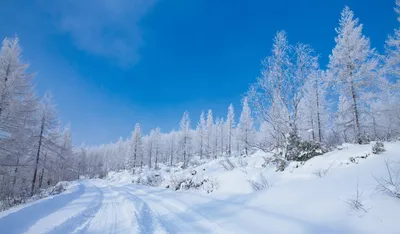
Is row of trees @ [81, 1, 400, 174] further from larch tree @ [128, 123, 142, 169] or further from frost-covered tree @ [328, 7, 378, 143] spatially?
larch tree @ [128, 123, 142, 169]

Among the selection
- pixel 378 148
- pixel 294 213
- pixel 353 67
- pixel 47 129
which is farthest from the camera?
pixel 47 129

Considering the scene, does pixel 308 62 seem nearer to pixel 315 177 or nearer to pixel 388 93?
pixel 315 177

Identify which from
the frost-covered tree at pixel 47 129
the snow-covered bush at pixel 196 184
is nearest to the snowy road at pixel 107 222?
the snow-covered bush at pixel 196 184

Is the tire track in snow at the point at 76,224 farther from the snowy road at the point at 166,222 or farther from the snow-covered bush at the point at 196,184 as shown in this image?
the snow-covered bush at the point at 196,184

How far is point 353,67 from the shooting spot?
1731 centimetres

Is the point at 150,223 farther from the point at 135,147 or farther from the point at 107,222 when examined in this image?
the point at 135,147

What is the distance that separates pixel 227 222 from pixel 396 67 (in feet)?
56.1

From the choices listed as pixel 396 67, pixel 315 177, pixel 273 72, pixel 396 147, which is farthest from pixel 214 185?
pixel 396 67

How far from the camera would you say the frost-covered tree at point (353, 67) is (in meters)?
16.5

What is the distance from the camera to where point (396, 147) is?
6.12 metres

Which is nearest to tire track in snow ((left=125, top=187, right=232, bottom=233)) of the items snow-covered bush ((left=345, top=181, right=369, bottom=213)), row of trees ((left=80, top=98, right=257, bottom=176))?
snow-covered bush ((left=345, top=181, right=369, bottom=213))

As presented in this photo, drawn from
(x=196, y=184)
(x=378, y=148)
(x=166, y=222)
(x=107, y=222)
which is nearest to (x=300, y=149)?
(x=378, y=148)

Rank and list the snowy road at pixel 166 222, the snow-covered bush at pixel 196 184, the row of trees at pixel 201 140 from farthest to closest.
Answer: the row of trees at pixel 201 140 → the snow-covered bush at pixel 196 184 → the snowy road at pixel 166 222

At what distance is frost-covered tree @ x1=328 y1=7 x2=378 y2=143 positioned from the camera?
1655 centimetres
